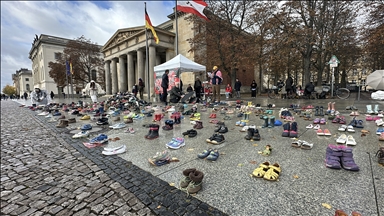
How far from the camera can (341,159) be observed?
8.29ft

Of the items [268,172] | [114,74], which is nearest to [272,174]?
[268,172]

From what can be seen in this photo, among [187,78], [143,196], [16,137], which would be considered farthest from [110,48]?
[143,196]

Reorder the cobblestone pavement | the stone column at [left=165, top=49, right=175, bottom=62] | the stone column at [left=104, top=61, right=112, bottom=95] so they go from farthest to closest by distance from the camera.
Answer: the stone column at [left=104, top=61, right=112, bottom=95]
the stone column at [left=165, top=49, right=175, bottom=62]
the cobblestone pavement

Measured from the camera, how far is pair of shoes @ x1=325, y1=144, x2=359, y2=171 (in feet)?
7.88

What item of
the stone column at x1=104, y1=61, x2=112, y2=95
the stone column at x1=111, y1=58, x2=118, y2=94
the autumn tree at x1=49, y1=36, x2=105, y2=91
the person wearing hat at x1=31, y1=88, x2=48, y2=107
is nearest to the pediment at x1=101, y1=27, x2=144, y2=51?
the stone column at x1=111, y1=58, x2=118, y2=94

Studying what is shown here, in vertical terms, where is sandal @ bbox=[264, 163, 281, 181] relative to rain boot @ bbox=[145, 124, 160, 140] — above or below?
below

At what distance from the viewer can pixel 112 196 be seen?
7.08 feet

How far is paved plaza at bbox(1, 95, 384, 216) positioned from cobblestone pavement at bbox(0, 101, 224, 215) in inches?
0.4

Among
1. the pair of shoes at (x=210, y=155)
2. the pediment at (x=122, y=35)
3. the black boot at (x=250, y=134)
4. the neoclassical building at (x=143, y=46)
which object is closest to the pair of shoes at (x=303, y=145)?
the black boot at (x=250, y=134)

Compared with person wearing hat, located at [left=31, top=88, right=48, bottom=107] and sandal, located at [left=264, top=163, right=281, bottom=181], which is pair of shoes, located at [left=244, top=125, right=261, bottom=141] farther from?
person wearing hat, located at [left=31, top=88, right=48, bottom=107]

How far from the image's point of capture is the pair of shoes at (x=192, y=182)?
2045 millimetres

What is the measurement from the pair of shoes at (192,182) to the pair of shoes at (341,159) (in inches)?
69.1

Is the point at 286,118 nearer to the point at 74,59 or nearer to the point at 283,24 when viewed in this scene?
the point at 283,24

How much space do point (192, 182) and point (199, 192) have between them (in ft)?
0.42
